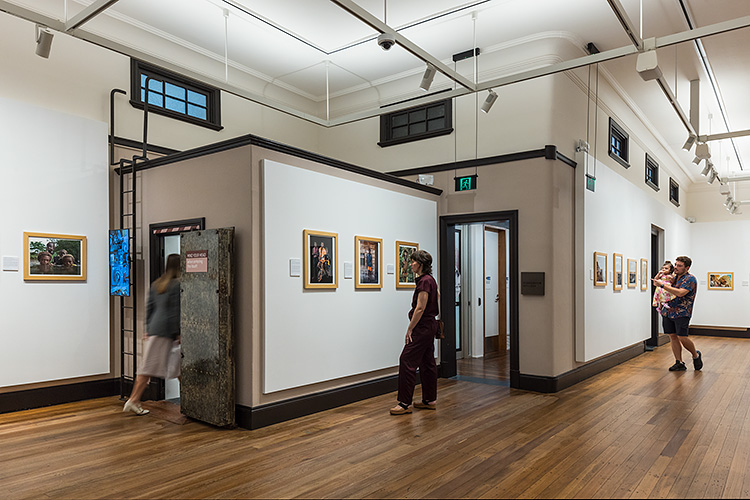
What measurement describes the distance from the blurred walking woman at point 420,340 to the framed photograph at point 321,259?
89 centimetres

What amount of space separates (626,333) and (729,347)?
14.3 ft

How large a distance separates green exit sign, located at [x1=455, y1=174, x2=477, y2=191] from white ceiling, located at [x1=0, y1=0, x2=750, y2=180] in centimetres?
150

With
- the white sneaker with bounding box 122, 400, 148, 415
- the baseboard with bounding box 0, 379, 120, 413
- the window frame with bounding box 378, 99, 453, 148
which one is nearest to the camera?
the white sneaker with bounding box 122, 400, 148, 415

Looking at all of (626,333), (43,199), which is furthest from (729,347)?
(43,199)

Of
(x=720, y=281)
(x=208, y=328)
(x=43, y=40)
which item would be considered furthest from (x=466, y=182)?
(x=720, y=281)

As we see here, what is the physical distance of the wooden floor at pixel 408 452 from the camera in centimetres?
365

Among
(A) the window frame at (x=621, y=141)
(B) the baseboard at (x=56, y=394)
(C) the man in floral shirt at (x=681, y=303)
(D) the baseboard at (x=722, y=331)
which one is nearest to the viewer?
(B) the baseboard at (x=56, y=394)

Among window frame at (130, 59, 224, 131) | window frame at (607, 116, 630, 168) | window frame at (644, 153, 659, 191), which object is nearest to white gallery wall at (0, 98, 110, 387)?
window frame at (130, 59, 224, 131)

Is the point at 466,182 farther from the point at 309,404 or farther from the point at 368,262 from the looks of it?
the point at 309,404

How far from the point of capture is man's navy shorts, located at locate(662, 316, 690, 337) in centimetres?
821

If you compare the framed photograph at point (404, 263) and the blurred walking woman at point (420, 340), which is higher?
the framed photograph at point (404, 263)

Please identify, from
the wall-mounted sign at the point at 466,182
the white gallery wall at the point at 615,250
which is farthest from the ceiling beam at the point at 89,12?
the white gallery wall at the point at 615,250

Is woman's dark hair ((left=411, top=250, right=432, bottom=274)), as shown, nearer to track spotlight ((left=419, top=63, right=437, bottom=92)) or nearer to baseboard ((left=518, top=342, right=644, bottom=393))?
track spotlight ((left=419, top=63, right=437, bottom=92))

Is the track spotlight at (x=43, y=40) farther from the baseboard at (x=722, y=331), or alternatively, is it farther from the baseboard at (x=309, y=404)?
the baseboard at (x=722, y=331)
